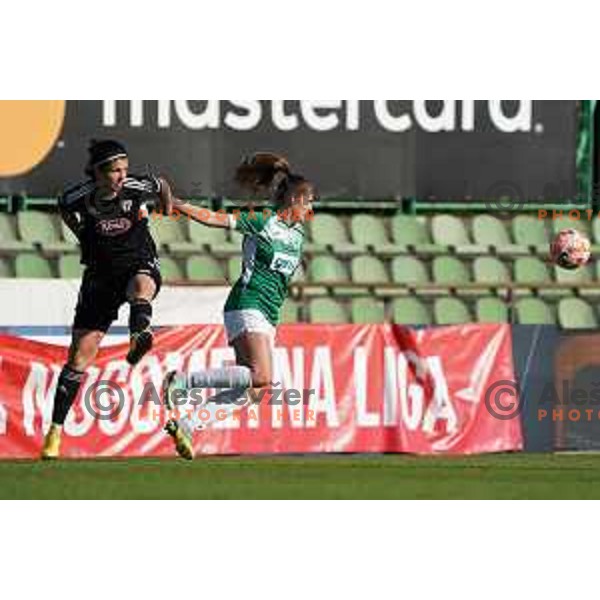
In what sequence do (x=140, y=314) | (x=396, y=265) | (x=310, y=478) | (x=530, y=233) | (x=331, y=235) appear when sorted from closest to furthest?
(x=310, y=478), (x=140, y=314), (x=396, y=265), (x=331, y=235), (x=530, y=233)

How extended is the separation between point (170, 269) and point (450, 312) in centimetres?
349

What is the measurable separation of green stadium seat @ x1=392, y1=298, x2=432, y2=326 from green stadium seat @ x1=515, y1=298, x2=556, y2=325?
1268mm

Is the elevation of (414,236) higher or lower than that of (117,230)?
higher

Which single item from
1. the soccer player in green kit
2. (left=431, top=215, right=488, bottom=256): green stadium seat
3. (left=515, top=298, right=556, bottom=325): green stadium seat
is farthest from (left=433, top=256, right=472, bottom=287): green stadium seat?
the soccer player in green kit

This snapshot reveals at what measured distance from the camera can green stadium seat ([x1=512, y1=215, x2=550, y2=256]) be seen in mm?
26188

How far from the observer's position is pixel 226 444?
67.4 feet

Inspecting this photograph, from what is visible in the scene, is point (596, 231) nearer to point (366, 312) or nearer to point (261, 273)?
point (366, 312)

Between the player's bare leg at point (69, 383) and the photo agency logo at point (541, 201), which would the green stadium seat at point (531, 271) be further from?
the player's bare leg at point (69, 383)

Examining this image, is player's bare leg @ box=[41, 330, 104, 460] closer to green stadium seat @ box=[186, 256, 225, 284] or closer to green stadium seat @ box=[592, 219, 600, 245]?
green stadium seat @ box=[186, 256, 225, 284]

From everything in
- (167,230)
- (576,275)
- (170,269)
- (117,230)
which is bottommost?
(117,230)

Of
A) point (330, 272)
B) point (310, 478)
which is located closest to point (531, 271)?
point (330, 272)

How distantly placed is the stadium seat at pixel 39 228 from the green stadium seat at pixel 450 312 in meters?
4.65

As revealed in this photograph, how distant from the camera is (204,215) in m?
16.4

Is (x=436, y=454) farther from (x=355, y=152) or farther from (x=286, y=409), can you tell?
(x=355, y=152)
